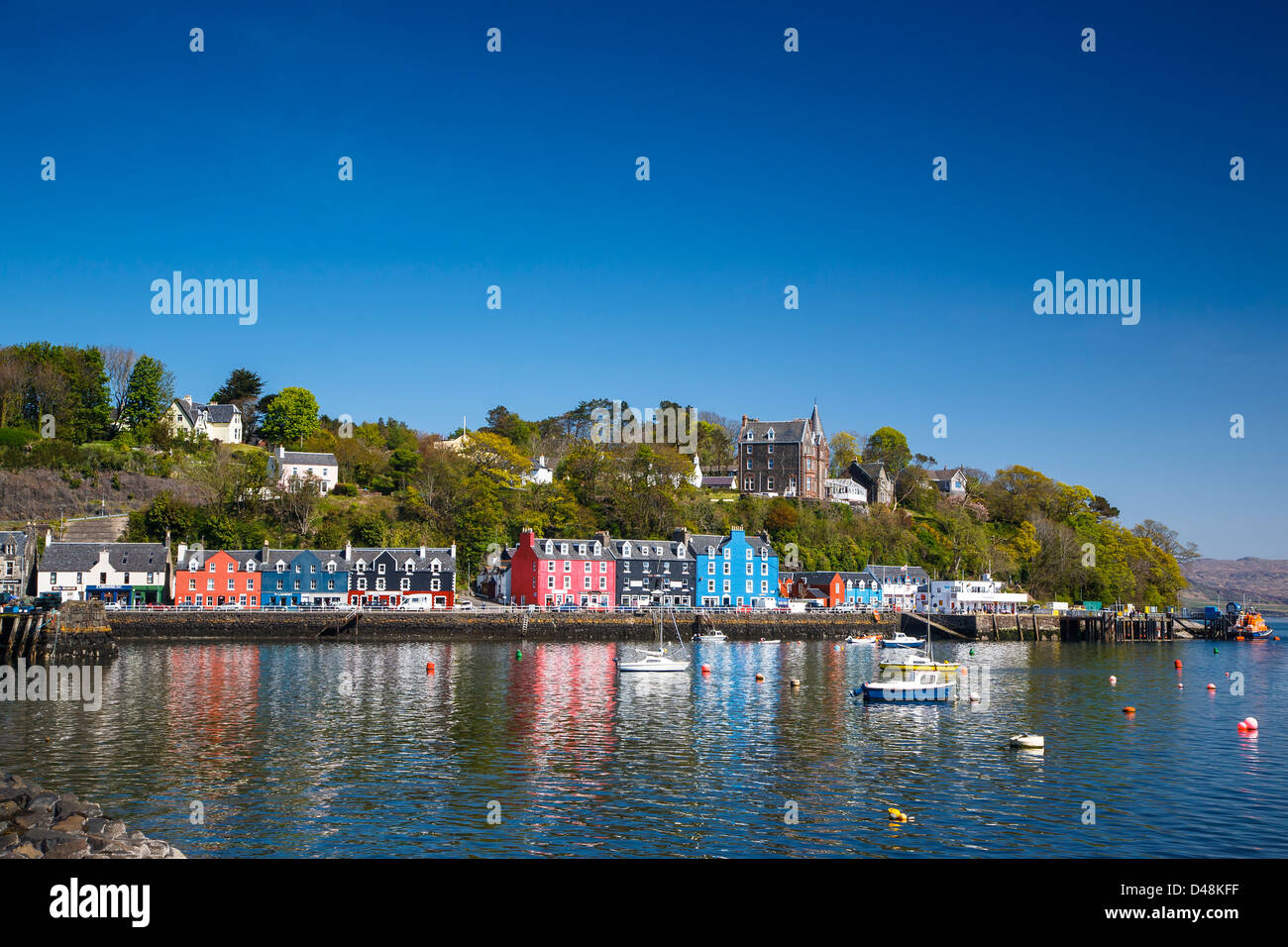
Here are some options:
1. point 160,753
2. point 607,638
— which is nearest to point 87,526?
point 607,638

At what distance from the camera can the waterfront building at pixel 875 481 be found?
12925 cm

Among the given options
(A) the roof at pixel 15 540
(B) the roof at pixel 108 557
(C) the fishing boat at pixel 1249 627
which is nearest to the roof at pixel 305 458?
(B) the roof at pixel 108 557

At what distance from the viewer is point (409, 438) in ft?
396

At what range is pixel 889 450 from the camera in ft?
462

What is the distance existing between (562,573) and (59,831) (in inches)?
2877

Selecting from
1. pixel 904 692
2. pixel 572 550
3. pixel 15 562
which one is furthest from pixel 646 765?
pixel 15 562

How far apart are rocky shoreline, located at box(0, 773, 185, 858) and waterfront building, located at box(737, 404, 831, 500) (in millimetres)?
104767

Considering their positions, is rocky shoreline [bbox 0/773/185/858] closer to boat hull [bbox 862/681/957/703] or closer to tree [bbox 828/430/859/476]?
boat hull [bbox 862/681/957/703]

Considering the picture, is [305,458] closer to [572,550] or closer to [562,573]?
[572,550]

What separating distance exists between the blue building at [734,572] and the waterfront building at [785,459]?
23.7 metres

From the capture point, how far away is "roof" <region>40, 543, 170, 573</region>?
78438 mm

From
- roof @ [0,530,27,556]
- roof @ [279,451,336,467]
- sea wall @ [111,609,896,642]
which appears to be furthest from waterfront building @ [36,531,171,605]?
roof @ [279,451,336,467]
